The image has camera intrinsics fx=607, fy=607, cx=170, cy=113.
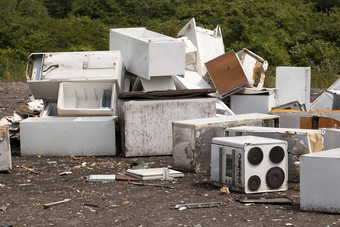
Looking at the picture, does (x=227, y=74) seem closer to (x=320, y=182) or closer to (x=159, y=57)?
(x=159, y=57)

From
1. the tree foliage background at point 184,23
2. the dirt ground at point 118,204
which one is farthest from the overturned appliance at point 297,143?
the tree foliage background at point 184,23

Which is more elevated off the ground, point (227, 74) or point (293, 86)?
point (227, 74)

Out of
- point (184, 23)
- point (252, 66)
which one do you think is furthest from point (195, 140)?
point (184, 23)

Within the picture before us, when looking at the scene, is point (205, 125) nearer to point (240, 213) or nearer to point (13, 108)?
point (240, 213)

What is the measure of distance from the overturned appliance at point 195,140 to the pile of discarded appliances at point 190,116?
11 millimetres

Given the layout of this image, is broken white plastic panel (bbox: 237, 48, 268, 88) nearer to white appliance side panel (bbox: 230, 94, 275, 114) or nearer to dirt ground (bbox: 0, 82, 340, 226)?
white appliance side panel (bbox: 230, 94, 275, 114)

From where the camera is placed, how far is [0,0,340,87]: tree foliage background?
18.0 metres

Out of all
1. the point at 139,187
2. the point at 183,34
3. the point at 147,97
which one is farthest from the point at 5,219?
the point at 183,34

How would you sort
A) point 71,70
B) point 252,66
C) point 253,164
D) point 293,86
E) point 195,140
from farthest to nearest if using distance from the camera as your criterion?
point 252,66 → point 293,86 → point 71,70 → point 195,140 → point 253,164

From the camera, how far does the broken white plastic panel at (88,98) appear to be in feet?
26.8

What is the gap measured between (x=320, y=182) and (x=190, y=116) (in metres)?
3.18

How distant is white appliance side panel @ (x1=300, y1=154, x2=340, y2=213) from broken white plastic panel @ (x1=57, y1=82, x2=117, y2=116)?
3.78 metres

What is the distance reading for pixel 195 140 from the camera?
21.7ft

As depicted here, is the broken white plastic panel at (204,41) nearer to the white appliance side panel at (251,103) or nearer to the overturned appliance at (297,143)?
the white appliance side panel at (251,103)
